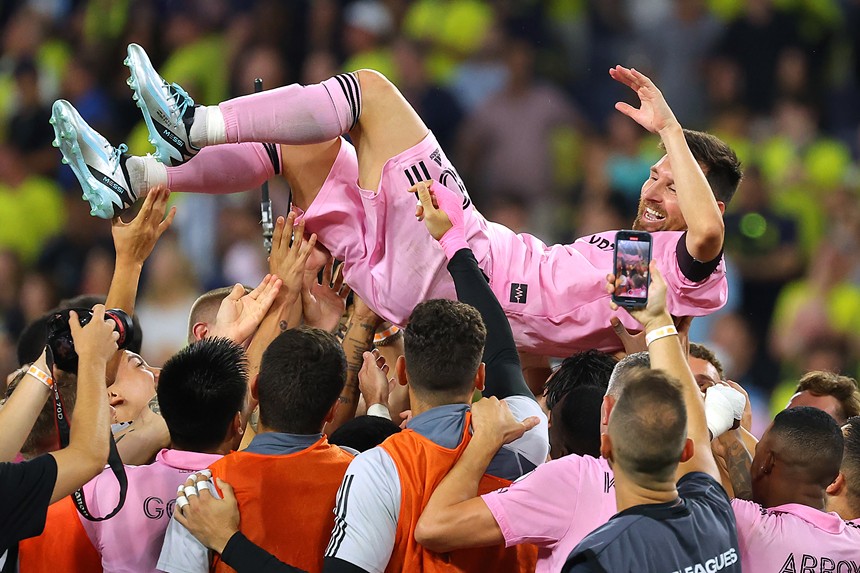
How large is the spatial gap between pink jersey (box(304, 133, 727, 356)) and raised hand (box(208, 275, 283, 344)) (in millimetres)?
311

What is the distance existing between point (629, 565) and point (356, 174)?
1.92 metres

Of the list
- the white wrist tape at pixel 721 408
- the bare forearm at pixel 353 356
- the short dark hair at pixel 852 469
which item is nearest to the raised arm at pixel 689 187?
the white wrist tape at pixel 721 408

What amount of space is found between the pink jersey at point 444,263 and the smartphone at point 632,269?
3.10 ft

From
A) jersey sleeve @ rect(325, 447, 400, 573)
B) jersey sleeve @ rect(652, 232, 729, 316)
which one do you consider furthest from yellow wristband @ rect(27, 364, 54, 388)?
jersey sleeve @ rect(652, 232, 729, 316)

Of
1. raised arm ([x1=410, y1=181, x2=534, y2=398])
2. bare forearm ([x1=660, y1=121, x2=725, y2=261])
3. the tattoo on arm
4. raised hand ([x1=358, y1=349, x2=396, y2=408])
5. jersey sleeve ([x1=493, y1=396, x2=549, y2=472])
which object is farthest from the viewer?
raised hand ([x1=358, y1=349, x2=396, y2=408])

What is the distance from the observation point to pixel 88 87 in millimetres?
8812

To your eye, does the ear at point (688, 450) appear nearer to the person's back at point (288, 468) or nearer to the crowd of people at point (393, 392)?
the crowd of people at point (393, 392)

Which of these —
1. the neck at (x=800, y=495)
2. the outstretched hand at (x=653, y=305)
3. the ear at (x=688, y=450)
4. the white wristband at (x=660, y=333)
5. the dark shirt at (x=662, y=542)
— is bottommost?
the neck at (x=800, y=495)

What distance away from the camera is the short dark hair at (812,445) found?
2.90 m

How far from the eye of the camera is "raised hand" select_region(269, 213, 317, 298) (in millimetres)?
3734

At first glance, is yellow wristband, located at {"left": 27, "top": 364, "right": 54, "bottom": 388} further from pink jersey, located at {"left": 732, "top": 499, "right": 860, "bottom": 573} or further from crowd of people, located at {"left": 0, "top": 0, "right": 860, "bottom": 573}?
pink jersey, located at {"left": 732, "top": 499, "right": 860, "bottom": 573}

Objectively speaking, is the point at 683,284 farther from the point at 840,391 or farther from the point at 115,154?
the point at 115,154

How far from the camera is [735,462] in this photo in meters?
3.20

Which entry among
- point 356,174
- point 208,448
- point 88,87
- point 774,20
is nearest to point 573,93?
point 774,20
